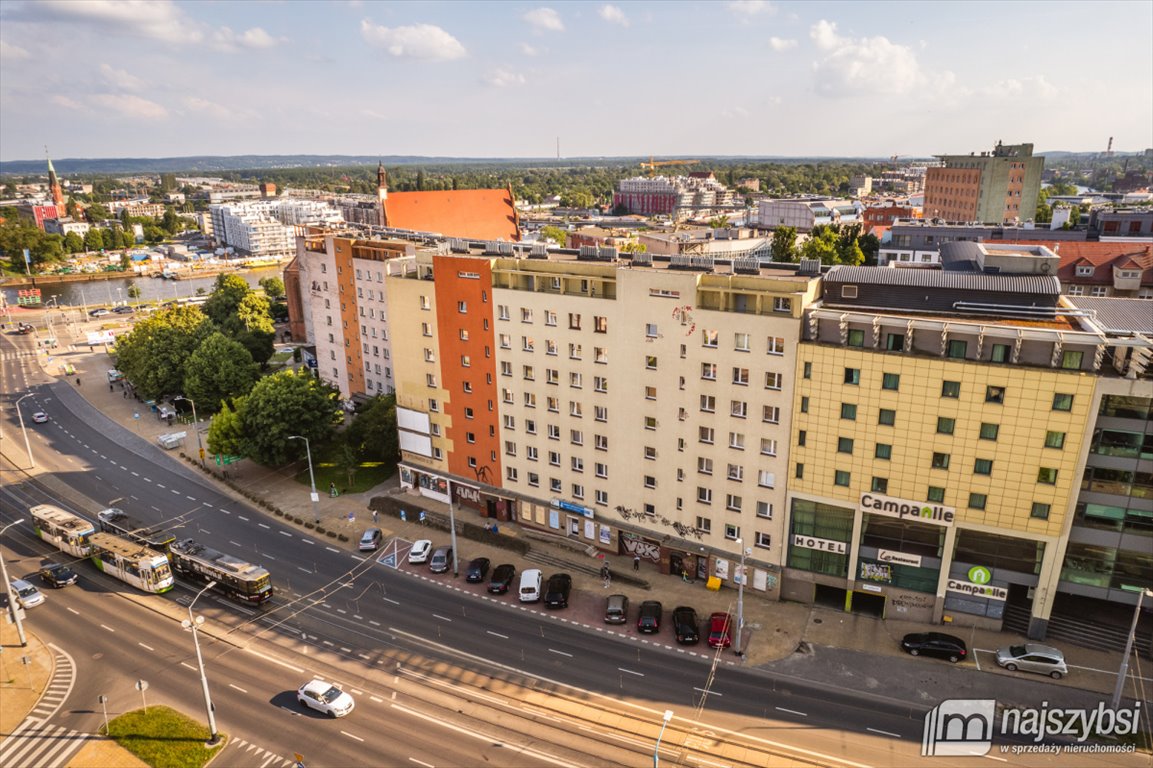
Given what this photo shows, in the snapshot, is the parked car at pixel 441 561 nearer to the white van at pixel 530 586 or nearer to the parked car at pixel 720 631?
the white van at pixel 530 586

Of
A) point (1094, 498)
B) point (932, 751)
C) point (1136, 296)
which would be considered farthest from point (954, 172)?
point (932, 751)

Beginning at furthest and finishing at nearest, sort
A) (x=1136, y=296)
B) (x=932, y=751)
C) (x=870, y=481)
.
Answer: (x=1136, y=296) < (x=870, y=481) < (x=932, y=751)

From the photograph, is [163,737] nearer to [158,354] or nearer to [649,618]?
[649,618]

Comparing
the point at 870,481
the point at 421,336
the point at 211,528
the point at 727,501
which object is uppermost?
the point at 421,336

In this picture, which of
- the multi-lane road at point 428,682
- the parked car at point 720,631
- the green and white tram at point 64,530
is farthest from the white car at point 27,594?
the parked car at point 720,631

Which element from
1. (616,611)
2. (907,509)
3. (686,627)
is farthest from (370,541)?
(907,509)

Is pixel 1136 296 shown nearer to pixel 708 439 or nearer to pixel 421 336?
pixel 708 439
